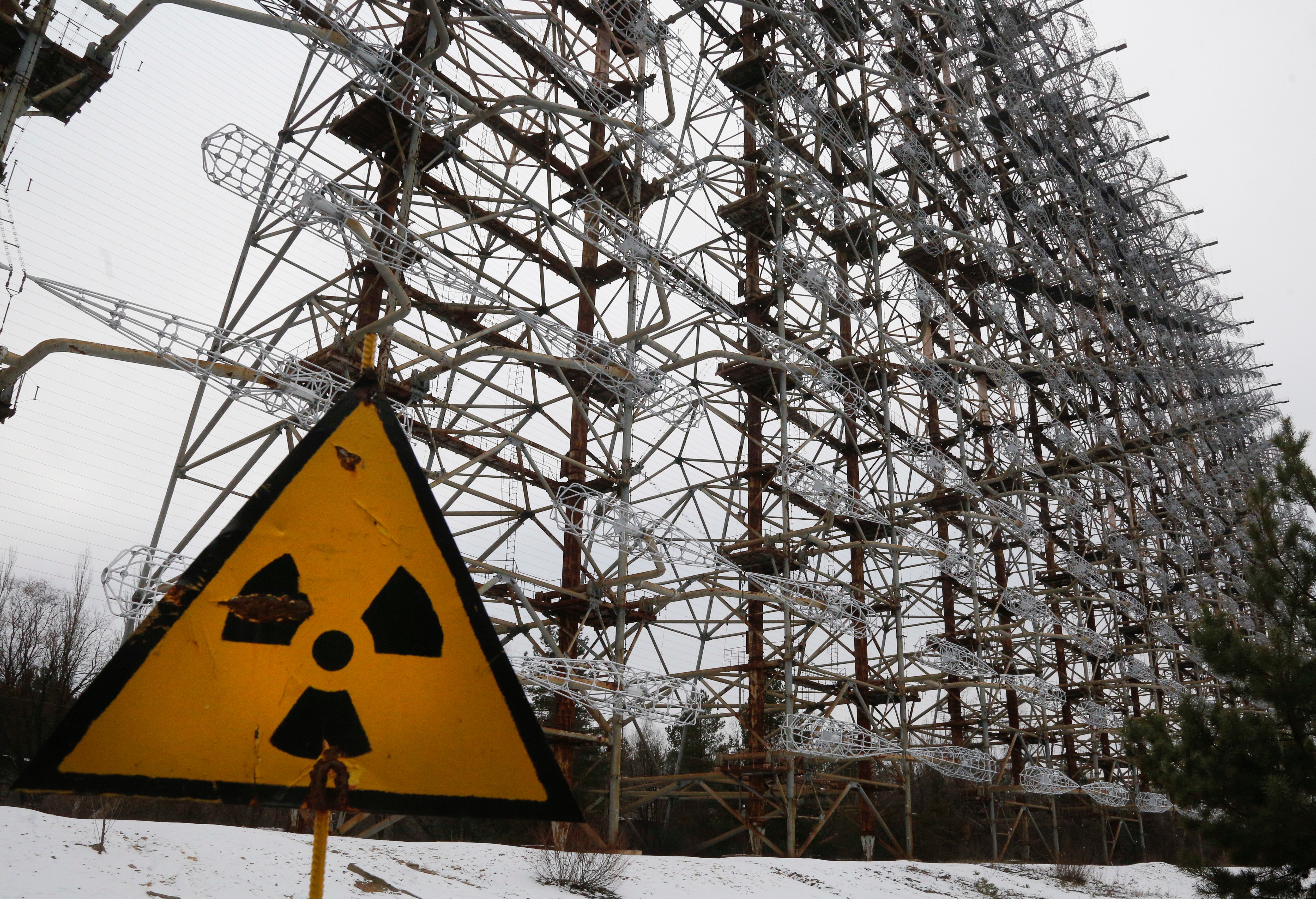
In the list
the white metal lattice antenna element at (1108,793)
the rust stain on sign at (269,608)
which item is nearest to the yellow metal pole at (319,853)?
the rust stain on sign at (269,608)

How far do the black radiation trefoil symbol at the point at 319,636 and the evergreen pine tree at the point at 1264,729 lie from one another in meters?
12.8

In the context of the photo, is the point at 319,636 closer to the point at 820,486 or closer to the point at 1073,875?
the point at 820,486

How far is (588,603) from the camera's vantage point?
17.0 metres

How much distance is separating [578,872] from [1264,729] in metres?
8.65

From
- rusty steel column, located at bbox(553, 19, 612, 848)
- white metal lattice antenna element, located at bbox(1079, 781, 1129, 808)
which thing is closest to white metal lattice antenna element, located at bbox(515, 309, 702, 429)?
rusty steel column, located at bbox(553, 19, 612, 848)

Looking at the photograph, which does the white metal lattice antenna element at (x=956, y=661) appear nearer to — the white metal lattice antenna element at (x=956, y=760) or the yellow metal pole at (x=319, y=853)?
the white metal lattice antenna element at (x=956, y=760)

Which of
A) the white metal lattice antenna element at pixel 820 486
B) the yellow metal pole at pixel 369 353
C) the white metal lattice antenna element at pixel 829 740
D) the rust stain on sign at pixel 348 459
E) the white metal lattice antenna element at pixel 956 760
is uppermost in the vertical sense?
the white metal lattice antenna element at pixel 820 486

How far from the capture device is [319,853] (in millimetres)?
2102

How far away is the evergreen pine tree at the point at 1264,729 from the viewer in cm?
1212

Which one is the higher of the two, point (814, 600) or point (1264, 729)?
point (814, 600)

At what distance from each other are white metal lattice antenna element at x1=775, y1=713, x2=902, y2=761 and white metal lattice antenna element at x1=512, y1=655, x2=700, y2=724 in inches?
179

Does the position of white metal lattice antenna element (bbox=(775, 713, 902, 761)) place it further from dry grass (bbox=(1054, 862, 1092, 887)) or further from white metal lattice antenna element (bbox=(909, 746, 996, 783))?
dry grass (bbox=(1054, 862, 1092, 887))

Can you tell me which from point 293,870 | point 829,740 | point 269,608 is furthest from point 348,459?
point 829,740

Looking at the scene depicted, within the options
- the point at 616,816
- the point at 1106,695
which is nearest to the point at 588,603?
the point at 616,816
